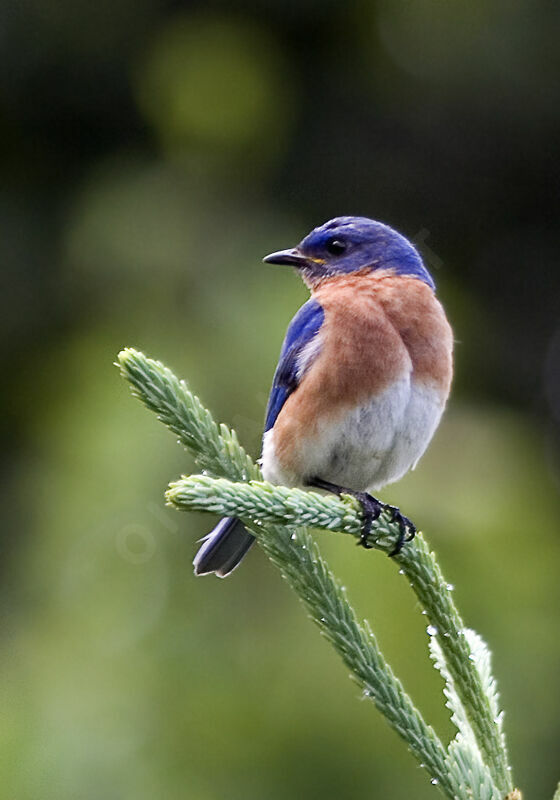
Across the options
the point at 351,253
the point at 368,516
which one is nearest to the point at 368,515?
the point at 368,516

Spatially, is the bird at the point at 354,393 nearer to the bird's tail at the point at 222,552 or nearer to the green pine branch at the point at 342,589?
the bird's tail at the point at 222,552

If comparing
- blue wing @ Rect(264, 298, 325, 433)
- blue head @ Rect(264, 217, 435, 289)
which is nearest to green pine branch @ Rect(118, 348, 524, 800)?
blue wing @ Rect(264, 298, 325, 433)

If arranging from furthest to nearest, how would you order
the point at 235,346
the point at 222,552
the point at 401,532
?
the point at 235,346
the point at 222,552
the point at 401,532

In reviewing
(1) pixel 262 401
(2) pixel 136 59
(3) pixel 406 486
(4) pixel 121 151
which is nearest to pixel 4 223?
(4) pixel 121 151

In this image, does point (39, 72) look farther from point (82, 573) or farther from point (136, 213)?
point (82, 573)

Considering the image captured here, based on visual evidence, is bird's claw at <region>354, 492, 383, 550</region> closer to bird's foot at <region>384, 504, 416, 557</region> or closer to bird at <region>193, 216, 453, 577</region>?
bird's foot at <region>384, 504, 416, 557</region>

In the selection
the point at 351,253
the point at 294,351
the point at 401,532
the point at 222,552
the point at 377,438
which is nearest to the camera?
the point at 401,532

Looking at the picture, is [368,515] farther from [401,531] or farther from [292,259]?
[292,259]

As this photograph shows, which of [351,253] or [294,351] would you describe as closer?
[294,351]
